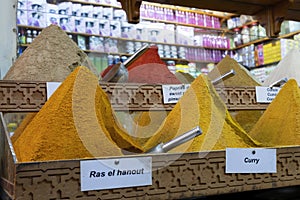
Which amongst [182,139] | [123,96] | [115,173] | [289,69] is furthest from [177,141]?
[289,69]

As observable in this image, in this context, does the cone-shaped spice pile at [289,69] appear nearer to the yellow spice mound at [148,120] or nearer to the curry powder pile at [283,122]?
the curry powder pile at [283,122]

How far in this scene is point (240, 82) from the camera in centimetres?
106

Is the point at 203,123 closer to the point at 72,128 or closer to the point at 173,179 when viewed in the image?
the point at 173,179

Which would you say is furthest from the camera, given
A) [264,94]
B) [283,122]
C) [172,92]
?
[264,94]

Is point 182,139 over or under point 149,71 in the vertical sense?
under

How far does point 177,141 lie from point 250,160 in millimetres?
146

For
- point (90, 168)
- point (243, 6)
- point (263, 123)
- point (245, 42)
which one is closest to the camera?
point (90, 168)

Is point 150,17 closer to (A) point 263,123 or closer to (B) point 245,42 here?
(B) point 245,42

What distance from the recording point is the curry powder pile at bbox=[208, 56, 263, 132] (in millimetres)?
989

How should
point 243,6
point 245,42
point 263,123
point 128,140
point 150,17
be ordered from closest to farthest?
point 128,140
point 263,123
point 243,6
point 150,17
point 245,42

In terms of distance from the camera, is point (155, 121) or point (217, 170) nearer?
point (217, 170)

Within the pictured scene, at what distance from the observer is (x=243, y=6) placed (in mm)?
1219

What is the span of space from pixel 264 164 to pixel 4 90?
51 cm

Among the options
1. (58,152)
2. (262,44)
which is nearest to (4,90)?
(58,152)
